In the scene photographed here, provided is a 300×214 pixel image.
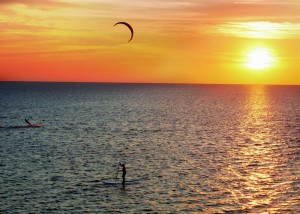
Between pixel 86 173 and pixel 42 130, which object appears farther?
pixel 42 130

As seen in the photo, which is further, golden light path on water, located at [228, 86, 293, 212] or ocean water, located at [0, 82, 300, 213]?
golden light path on water, located at [228, 86, 293, 212]

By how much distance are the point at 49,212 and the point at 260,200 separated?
936 inches

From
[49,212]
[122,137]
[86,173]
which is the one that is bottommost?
[49,212]

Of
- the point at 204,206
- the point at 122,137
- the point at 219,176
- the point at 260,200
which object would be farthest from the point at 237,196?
the point at 122,137

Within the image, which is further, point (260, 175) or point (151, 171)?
point (151, 171)

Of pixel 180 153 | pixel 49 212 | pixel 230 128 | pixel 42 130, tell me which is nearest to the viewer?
pixel 49 212

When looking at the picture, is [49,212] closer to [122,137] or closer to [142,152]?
[142,152]

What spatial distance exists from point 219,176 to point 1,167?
3214 cm

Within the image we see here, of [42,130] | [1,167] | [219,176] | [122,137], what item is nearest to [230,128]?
[122,137]

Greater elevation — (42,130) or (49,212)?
(42,130)

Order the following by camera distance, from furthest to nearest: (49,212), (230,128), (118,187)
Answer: (230,128), (118,187), (49,212)

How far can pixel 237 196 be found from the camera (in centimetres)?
5703

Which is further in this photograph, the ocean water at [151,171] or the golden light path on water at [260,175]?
the golden light path on water at [260,175]

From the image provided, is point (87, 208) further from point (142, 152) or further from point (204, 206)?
point (142, 152)
